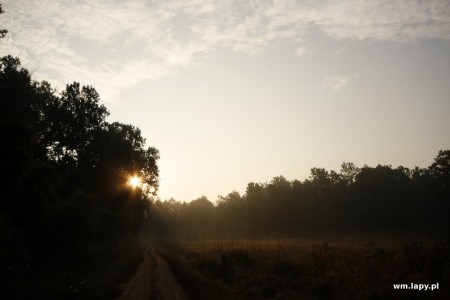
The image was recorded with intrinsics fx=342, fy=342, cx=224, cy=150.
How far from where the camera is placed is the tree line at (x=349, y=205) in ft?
293

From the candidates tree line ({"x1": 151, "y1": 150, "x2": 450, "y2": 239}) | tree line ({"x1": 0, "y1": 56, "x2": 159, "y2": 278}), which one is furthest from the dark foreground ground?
tree line ({"x1": 151, "y1": 150, "x2": 450, "y2": 239})

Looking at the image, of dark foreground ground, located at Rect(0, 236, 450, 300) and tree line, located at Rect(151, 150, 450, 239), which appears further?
tree line, located at Rect(151, 150, 450, 239)

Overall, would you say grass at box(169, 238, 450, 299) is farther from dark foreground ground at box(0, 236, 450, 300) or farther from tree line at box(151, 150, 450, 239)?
tree line at box(151, 150, 450, 239)

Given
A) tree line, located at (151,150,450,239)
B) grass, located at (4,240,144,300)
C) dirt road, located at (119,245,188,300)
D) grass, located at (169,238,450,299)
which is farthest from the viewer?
tree line, located at (151,150,450,239)

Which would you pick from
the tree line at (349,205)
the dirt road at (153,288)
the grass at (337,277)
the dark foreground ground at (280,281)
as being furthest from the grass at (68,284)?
the tree line at (349,205)

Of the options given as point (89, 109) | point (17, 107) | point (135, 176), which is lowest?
point (135, 176)

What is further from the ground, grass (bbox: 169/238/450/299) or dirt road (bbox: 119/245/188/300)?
grass (bbox: 169/238/450/299)

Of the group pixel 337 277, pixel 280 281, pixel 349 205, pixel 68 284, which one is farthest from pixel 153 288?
pixel 349 205

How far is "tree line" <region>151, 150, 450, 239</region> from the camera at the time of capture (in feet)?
293

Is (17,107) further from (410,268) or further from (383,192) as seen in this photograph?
(383,192)

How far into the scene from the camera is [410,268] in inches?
692

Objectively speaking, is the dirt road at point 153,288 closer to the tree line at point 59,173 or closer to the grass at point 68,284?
the grass at point 68,284

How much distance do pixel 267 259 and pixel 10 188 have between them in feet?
59.1

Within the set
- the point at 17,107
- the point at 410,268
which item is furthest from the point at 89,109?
the point at 410,268
